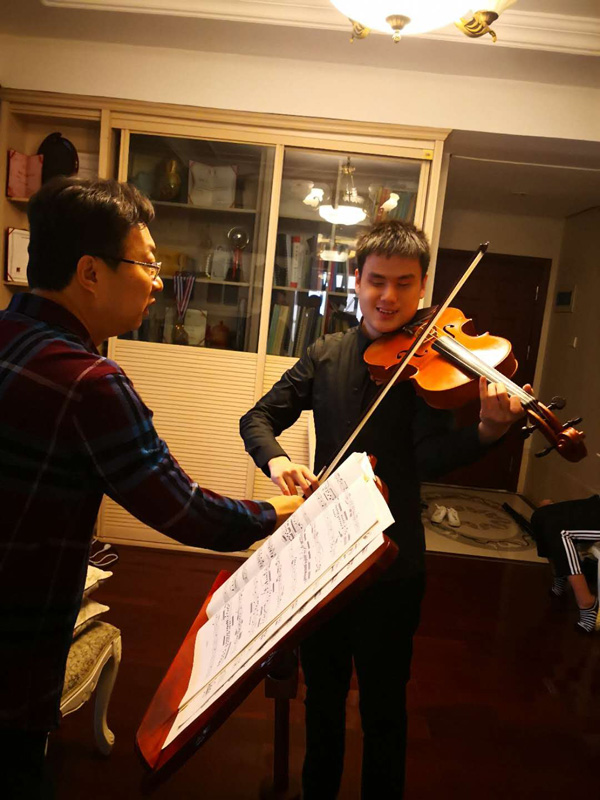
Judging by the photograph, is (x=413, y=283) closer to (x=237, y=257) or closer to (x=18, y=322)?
(x=18, y=322)

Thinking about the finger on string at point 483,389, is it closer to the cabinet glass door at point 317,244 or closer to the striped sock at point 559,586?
the cabinet glass door at point 317,244

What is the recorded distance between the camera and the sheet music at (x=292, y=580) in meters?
0.66

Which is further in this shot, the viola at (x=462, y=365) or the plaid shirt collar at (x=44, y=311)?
the viola at (x=462, y=365)

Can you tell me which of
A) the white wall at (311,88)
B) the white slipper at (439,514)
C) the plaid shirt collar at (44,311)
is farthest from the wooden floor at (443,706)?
the white wall at (311,88)

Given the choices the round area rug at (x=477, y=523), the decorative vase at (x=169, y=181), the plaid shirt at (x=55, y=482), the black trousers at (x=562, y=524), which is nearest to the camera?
the plaid shirt at (x=55, y=482)

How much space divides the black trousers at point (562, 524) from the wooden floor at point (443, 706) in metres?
0.23

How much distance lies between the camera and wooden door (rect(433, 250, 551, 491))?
475cm

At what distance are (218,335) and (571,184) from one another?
2.45 m

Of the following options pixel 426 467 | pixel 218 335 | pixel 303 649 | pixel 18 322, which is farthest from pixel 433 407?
pixel 218 335

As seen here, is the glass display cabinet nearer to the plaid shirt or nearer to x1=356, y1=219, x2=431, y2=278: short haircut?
x1=356, y1=219, x2=431, y2=278: short haircut

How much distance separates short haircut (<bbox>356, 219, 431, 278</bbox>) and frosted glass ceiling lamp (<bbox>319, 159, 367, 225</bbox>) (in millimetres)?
1842

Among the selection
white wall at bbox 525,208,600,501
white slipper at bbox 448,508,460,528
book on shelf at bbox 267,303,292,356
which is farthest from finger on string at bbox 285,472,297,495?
white wall at bbox 525,208,600,501

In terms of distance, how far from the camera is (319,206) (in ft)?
10.2

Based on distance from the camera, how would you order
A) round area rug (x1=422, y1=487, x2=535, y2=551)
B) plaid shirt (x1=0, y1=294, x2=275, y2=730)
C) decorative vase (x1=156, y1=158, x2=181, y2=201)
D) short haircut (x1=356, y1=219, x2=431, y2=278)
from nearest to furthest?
plaid shirt (x1=0, y1=294, x2=275, y2=730) → short haircut (x1=356, y1=219, x2=431, y2=278) → decorative vase (x1=156, y1=158, x2=181, y2=201) → round area rug (x1=422, y1=487, x2=535, y2=551)
